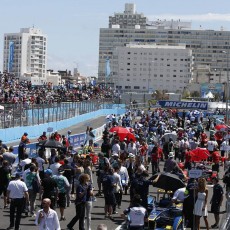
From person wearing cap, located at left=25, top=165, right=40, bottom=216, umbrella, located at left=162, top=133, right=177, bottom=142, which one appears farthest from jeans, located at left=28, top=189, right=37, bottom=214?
umbrella, located at left=162, top=133, right=177, bottom=142

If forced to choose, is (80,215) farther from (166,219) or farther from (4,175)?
(4,175)

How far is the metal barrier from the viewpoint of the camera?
46375 mm

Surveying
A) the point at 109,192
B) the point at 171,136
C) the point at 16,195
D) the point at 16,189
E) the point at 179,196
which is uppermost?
the point at 16,189

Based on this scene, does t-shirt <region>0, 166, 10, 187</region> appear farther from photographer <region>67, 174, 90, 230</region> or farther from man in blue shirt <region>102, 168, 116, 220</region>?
photographer <region>67, 174, 90, 230</region>

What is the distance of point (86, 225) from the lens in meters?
18.8

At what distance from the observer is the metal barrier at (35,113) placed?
152ft

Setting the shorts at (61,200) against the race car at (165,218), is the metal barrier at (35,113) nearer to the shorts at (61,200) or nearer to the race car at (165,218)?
the shorts at (61,200)

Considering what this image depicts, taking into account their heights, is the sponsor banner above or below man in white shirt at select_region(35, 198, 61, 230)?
below

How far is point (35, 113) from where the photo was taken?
50875 millimetres

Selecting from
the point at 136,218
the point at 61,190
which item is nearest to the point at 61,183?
the point at 61,190

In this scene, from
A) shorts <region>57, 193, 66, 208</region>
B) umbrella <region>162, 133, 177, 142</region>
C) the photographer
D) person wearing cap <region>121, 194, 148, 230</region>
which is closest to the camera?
person wearing cap <region>121, 194, 148, 230</region>

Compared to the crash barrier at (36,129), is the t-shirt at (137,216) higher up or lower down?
higher up

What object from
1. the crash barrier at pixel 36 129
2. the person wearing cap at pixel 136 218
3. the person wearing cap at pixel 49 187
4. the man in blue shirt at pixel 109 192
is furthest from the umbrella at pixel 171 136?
the person wearing cap at pixel 136 218

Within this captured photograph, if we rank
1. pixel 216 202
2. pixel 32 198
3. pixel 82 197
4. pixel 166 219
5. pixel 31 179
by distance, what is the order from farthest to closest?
pixel 216 202, pixel 32 198, pixel 31 179, pixel 166 219, pixel 82 197
